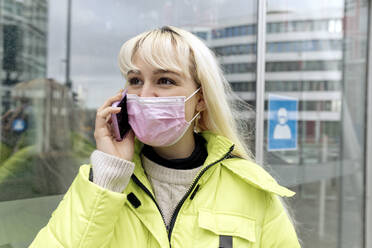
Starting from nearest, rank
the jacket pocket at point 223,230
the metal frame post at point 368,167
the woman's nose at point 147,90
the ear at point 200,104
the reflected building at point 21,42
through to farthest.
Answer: the jacket pocket at point 223,230 < the woman's nose at point 147,90 < the ear at point 200,104 < the reflected building at point 21,42 < the metal frame post at point 368,167

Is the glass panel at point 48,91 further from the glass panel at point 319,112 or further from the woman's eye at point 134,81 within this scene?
the glass panel at point 319,112

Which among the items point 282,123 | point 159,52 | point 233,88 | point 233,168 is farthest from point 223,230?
point 282,123

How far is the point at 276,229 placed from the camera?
4.31ft

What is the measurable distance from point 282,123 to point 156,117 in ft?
6.79

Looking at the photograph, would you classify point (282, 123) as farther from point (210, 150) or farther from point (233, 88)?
point (210, 150)

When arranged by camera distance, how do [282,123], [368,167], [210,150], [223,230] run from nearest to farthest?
[223,230]
[210,150]
[282,123]
[368,167]

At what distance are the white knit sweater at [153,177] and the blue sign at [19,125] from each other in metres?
0.81

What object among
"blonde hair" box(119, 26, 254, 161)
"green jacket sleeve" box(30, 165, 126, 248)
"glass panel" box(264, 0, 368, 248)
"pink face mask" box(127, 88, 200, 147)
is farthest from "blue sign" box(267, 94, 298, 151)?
"green jacket sleeve" box(30, 165, 126, 248)

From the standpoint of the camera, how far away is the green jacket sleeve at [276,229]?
1.31 m

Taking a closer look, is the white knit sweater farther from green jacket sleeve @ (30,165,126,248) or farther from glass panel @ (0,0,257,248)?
glass panel @ (0,0,257,248)

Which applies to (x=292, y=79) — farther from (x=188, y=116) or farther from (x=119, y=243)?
(x=119, y=243)

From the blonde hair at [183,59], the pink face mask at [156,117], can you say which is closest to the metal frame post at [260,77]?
the blonde hair at [183,59]

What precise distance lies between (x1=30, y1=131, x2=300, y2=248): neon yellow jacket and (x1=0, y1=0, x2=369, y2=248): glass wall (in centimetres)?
82

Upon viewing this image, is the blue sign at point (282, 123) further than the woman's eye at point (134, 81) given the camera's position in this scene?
Yes
